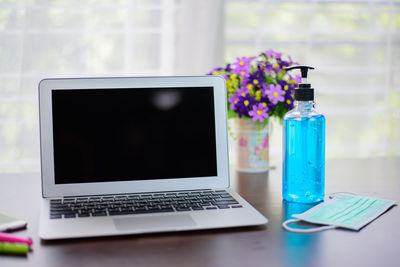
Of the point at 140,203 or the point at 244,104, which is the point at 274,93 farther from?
the point at 140,203

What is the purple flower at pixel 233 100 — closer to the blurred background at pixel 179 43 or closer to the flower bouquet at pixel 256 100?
the flower bouquet at pixel 256 100

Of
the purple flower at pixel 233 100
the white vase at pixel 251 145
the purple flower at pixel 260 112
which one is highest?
the purple flower at pixel 233 100

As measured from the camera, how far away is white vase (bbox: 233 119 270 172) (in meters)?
1.42

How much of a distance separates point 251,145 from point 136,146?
391 millimetres

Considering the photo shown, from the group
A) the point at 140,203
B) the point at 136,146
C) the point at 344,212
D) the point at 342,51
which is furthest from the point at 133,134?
the point at 342,51

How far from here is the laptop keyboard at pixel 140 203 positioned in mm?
1015

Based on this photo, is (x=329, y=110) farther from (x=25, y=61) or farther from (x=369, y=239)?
(x=369, y=239)

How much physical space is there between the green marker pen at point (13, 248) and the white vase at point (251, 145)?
0.74 m

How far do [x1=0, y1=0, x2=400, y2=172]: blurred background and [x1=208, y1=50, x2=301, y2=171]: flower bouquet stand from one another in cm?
104

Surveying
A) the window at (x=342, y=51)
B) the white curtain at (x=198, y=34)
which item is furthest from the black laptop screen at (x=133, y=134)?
the window at (x=342, y=51)

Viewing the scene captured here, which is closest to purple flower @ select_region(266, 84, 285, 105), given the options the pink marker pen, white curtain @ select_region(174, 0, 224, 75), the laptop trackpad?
the laptop trackpad

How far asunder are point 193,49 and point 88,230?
1644 mm

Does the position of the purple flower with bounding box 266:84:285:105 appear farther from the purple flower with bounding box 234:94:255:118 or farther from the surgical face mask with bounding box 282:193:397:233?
the surgical face mask with bounding box 282:193:397:233

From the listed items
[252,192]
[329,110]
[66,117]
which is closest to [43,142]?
[66,117]
